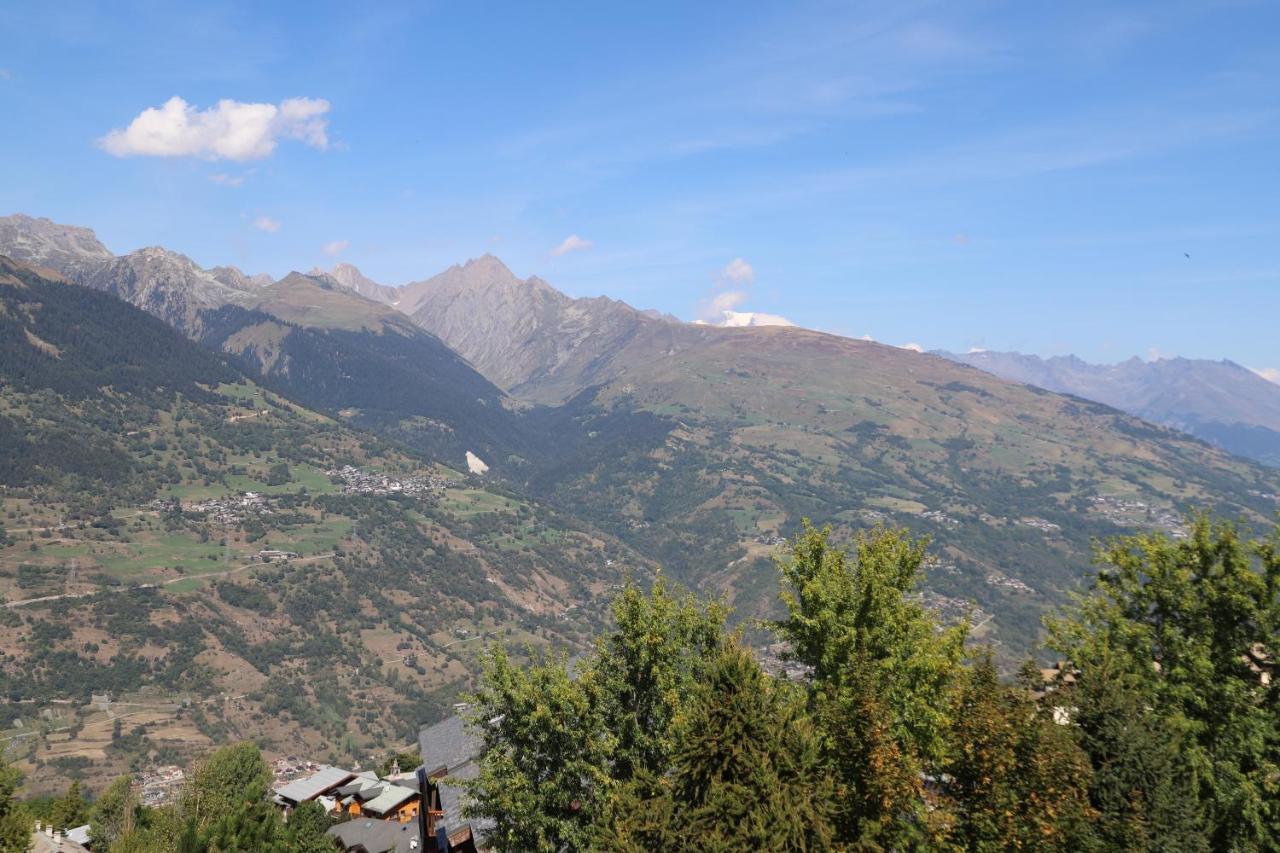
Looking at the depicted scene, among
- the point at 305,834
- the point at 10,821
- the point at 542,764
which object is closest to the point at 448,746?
the point at 305,834

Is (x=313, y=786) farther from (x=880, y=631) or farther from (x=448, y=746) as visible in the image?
(x=880, y=631)

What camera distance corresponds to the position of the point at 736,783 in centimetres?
2041

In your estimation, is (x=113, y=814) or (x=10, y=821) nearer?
(x=10, y=821)

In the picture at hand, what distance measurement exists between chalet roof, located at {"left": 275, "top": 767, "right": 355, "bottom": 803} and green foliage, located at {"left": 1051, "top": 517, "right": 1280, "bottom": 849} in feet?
217

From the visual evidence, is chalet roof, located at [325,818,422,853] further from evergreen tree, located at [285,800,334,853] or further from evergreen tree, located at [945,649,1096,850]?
evergreen tree, located at [945,649,1096,850]

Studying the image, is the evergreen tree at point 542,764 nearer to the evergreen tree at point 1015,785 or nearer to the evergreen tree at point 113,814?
the evergreen tree at point 1015,785

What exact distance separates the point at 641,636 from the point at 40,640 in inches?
8706

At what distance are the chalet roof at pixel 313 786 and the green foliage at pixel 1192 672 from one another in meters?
66.2

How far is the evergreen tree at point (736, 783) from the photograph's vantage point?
1947 centimetres

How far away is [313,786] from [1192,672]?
238ft

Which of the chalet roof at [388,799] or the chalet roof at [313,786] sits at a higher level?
the chalet roof at [388,799]

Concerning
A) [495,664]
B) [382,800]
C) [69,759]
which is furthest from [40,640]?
[495,664]

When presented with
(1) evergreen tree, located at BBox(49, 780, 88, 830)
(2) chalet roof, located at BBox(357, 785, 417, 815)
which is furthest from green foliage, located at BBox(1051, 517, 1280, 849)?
(1) evergreen tree, located at BBox(49, 780, 88, 830)

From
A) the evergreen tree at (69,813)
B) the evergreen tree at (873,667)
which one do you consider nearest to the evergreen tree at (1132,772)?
the evergreen tree at (873,667)
